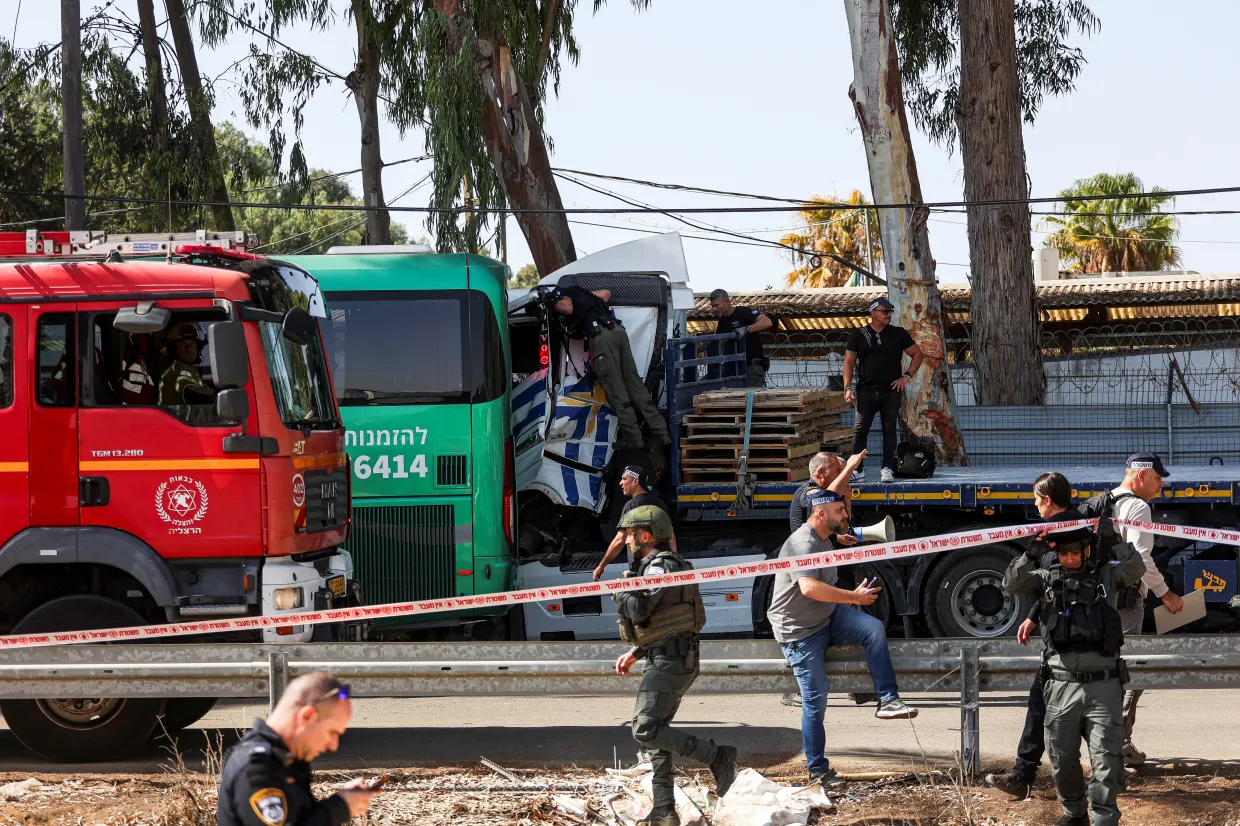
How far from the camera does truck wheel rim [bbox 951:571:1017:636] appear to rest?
11109mm

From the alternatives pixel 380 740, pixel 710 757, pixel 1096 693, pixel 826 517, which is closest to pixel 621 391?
pixel 380 740

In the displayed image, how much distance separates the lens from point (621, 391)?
11047 millimetres

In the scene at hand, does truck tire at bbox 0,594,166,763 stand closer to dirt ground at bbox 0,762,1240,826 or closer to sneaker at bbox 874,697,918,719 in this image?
dirt ground at bbox 0,762,1240,826

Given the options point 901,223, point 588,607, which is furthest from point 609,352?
point 901,223

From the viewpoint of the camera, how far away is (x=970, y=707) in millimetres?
6883

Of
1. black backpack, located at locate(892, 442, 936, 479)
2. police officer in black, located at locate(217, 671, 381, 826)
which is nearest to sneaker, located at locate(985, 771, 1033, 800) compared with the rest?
police officer in black, located at locate(217, 671, 381, 826)

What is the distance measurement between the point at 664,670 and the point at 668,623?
0.22m

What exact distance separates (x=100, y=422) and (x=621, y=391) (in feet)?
14.0

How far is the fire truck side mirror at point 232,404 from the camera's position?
7.77 m

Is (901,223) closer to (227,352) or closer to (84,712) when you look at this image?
(227,352)

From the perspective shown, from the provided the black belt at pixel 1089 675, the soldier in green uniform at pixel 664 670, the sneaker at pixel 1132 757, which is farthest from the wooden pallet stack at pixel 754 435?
the black belt at pixel 1089 675

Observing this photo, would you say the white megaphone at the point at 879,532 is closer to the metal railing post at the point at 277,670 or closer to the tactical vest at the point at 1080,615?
the tactical vest at the point at 1080,615

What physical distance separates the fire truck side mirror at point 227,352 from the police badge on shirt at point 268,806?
4.30 meters

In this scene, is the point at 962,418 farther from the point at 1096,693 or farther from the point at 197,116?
the point at 197,116
